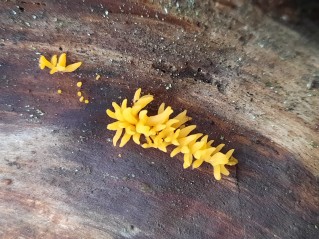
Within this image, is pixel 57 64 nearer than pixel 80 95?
Yes

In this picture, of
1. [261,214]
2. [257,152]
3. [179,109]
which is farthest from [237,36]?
[261,214]

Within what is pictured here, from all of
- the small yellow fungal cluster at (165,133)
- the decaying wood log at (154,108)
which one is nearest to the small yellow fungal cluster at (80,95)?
the decaying wood log at (154,108)

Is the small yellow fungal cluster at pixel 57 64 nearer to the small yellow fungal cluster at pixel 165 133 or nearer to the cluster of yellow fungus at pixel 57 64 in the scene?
the cluster of yellow fungus at pixel 57 64

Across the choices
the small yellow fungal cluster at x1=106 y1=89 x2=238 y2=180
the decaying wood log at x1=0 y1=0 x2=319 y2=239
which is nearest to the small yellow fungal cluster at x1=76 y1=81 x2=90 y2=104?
the decaying wood log at x1=0 y1=0 x2=319 y2=239

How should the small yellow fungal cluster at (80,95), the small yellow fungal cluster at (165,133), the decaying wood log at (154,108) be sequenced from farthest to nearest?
the small yellow fungal cluster at (80,95) → the small yellow fungal cluster at (165,133) → the decaying wood log at (154,108)

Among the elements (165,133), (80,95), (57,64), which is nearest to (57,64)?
(57,64)

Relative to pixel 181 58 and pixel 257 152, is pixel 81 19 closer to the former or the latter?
pixel 181 58

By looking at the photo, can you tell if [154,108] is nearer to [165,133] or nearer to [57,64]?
[165,133]
